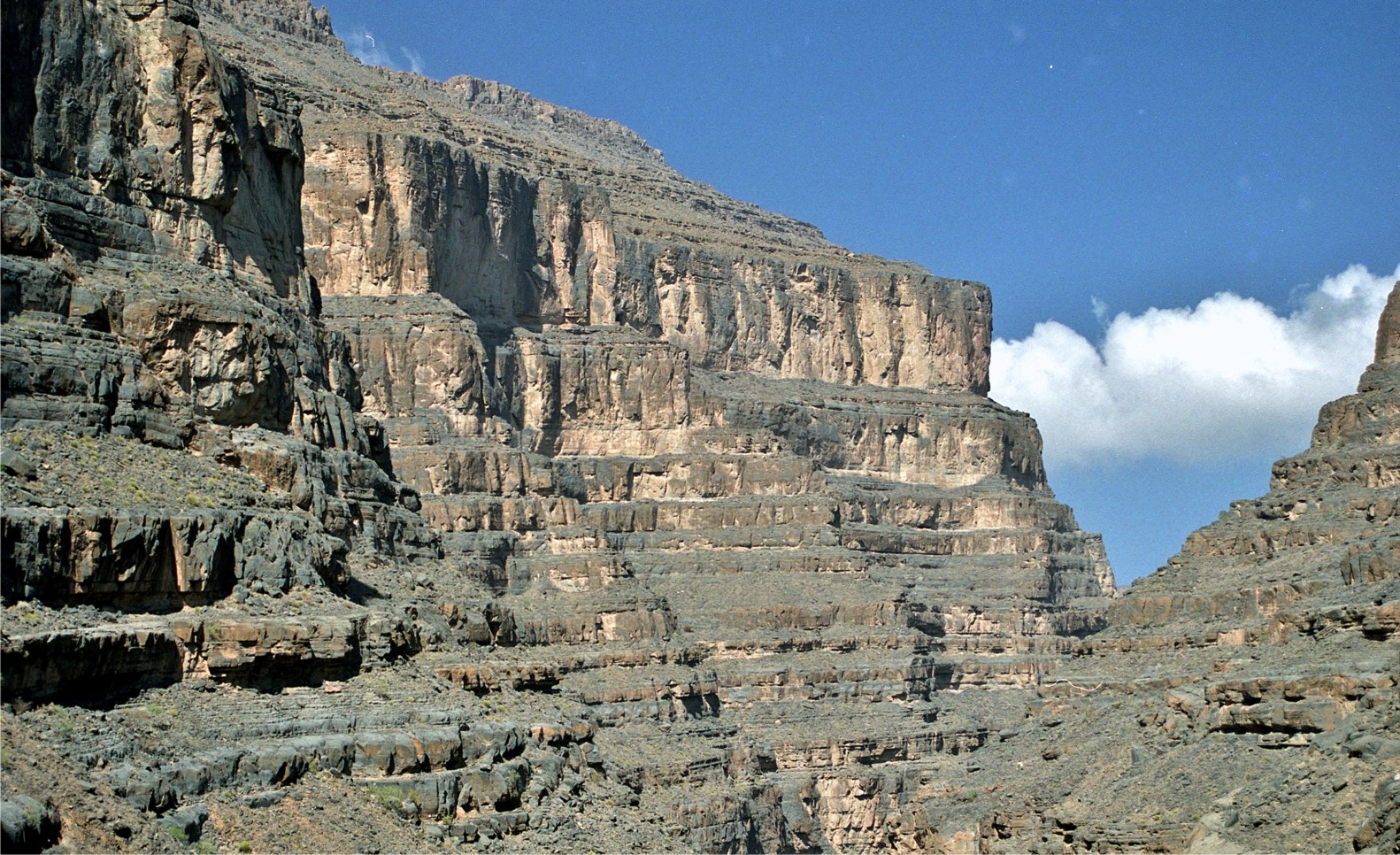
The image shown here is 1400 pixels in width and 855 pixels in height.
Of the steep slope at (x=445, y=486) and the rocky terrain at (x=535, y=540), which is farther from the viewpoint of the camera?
the rocky terrain at (x=535, y=540)

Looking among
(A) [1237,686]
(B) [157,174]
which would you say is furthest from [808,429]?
(B) [157,174]

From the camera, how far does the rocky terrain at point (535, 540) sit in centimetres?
4759

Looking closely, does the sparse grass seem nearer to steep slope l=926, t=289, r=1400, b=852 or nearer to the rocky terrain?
the rocky terrain

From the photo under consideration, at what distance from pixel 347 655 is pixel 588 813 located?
10660mm

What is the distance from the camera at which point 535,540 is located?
361ft

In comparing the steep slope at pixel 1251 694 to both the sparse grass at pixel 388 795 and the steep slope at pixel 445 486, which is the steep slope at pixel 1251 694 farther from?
the sparse grass at pixel 388 795

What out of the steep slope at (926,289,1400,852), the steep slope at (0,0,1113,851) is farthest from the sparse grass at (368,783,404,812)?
the steep slope at (926,289,1400,852)

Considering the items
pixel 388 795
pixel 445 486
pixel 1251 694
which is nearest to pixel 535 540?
pixel 445 486

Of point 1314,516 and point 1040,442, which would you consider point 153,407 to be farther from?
point 1040,442

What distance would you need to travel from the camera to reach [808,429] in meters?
171

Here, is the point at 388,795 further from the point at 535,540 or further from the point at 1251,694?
the point at 535,540

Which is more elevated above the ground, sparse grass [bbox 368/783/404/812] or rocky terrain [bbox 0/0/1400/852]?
rocky terrain [bbox 0/0/1400/852]

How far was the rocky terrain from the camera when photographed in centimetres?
4759

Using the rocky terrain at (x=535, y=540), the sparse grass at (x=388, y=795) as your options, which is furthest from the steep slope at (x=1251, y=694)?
the sparse grass at (x=388, y=795)
